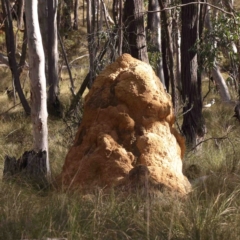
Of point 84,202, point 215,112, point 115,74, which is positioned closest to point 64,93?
point 215,112

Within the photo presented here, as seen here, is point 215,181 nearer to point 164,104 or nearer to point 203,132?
point 164,104

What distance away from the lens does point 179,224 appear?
16.3 feet

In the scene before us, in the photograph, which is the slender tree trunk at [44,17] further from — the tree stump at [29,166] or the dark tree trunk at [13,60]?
the tree stump at [29,166]

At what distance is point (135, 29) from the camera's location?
934 cm

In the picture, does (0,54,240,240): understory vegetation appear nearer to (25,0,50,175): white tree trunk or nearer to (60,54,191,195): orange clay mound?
(60,54,191,195): orange clay mound

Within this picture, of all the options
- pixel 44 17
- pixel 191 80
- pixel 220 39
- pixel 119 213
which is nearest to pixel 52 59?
pixel 44 17

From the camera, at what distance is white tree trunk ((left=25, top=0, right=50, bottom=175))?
7516mm

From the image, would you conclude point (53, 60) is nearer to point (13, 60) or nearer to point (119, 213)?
point (13, 60)

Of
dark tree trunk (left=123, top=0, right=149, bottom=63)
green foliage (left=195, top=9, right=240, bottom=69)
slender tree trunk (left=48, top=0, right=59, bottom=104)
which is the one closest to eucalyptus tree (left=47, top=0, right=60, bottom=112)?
slender tree trunk (left=48, top=0, right=59, bottom=104)

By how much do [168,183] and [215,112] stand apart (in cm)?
1015

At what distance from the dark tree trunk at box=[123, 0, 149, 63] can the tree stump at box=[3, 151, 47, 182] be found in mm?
2510

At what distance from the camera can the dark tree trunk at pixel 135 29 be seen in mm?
9281

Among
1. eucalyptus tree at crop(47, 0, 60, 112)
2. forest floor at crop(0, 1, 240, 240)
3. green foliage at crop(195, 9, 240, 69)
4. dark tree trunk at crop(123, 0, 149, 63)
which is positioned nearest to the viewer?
forest floor at crop(0, 1, 240, 240)

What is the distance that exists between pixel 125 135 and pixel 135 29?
305cm
